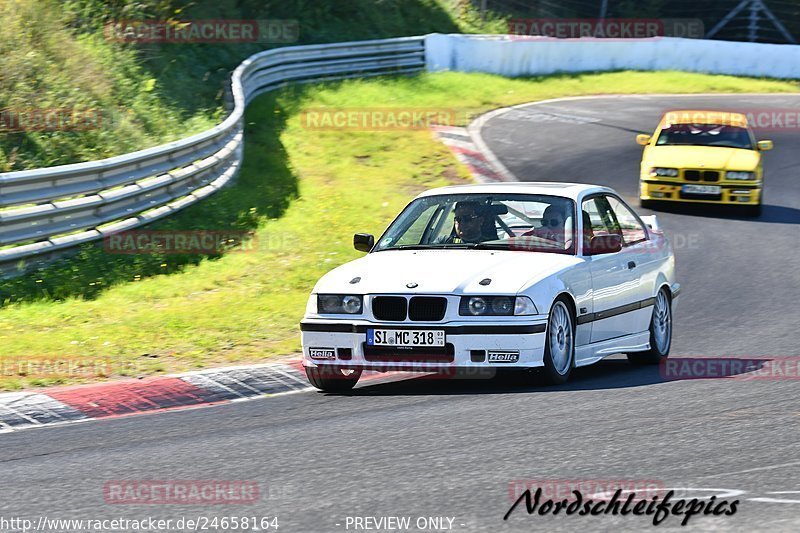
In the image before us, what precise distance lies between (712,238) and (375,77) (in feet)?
44.9

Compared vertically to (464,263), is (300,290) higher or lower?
lower

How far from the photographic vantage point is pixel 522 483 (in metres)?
5.27

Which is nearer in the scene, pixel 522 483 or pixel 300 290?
pixel 522 483

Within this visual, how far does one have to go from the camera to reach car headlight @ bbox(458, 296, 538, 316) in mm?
8008

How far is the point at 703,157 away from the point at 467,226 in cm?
1052

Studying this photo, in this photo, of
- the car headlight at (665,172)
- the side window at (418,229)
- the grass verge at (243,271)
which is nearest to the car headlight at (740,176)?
the car headlight at (665,172)

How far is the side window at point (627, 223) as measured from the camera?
33.0ft

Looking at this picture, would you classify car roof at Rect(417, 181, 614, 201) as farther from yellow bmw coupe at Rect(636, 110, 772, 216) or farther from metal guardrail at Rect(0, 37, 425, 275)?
yellow bmw coupe at Rect(636, 110, 772, 216)

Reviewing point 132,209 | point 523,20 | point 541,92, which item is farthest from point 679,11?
point 132,209

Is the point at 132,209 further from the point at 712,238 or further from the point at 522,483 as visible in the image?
the point at 522,483

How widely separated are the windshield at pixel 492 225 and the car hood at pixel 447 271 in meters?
0.17

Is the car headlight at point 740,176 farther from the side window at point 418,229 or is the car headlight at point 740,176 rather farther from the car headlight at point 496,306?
the car headlight at point 496,306

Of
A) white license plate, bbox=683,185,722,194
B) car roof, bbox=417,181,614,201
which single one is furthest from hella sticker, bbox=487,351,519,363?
white license plate, bbox=683,185,722,194

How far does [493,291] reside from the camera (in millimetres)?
8023
